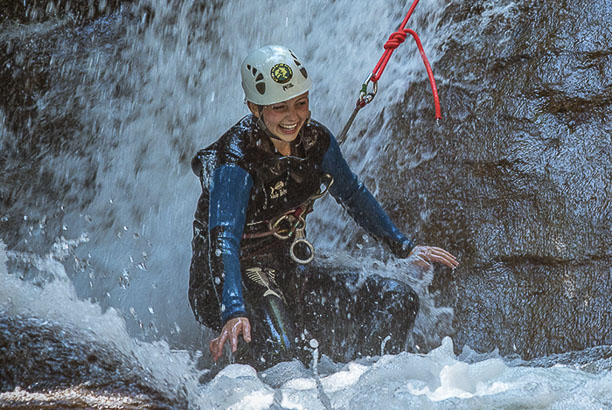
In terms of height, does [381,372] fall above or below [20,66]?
below

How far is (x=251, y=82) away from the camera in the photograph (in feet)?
9.04

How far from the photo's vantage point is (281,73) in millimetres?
2717

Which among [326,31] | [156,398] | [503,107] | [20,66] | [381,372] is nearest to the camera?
[156,398]

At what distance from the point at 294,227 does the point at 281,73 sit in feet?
2.01

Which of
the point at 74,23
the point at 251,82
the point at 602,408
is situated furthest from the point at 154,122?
the point at 602,408

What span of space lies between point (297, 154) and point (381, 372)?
884mm

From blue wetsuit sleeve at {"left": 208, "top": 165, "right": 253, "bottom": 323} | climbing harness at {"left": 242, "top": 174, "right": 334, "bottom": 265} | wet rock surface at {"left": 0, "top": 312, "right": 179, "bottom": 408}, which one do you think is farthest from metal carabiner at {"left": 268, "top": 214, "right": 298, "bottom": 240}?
wet rock surface at {"left": 0, "top": 312, "right": 179, "bottom": 408}

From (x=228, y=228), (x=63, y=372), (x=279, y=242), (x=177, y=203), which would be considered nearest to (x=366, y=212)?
(x=279, y=242)

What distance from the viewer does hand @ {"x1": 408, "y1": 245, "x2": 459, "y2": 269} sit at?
311 centimetres

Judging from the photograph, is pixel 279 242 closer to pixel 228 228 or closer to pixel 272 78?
pixel 228 228

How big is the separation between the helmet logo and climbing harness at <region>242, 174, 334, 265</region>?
1.55ft

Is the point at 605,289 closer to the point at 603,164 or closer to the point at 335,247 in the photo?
the point at 603,164

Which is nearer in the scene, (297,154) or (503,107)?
(297,154)

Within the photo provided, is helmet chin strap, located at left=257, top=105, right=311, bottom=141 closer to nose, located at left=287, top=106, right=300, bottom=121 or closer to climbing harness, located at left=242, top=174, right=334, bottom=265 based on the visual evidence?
nose, located at left=287, top=106, right=300, bottom=121
